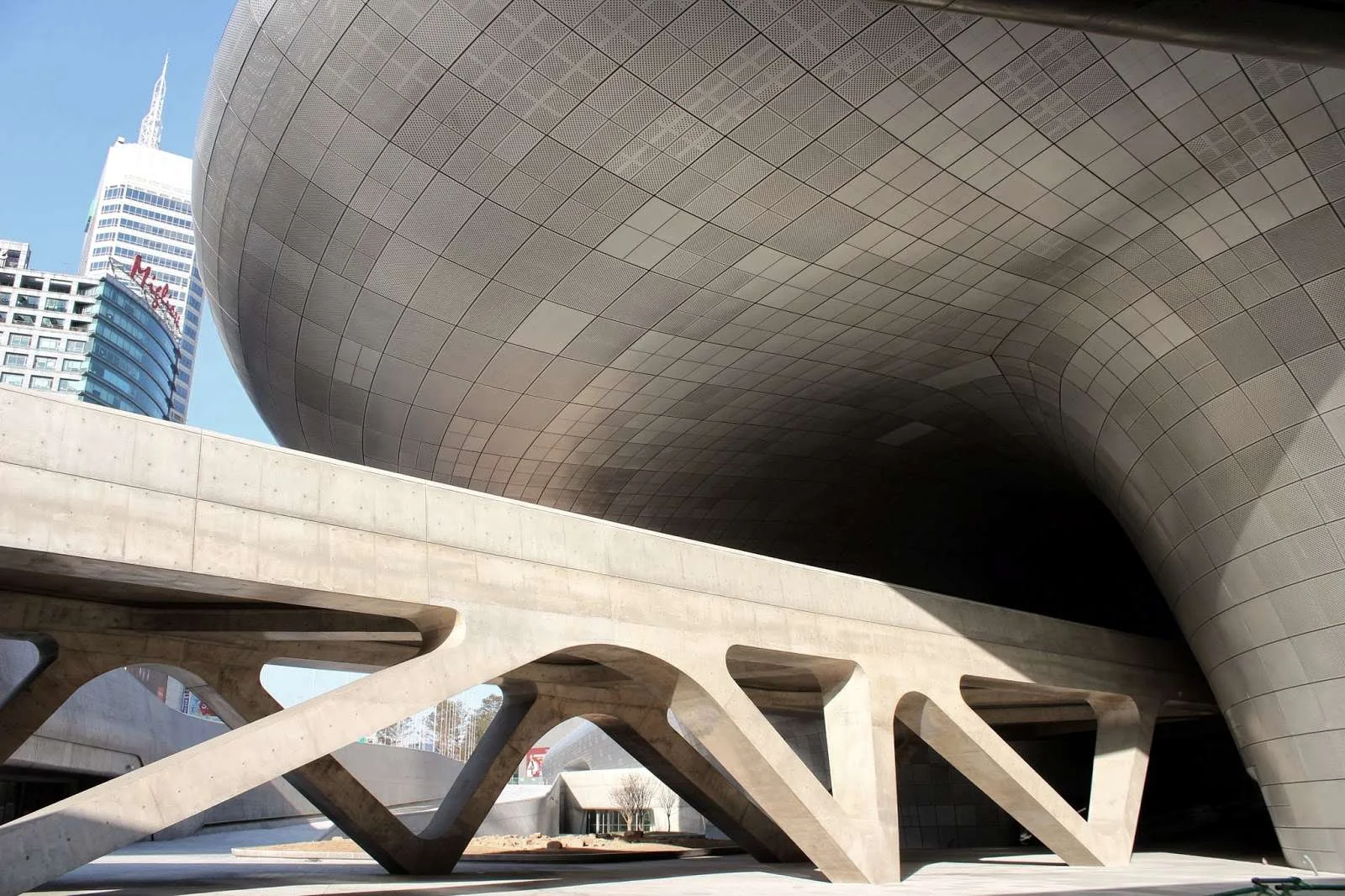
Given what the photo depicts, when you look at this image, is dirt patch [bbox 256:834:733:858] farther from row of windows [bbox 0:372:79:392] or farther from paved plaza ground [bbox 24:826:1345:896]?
row of windows [bbox 0:372:79:392]

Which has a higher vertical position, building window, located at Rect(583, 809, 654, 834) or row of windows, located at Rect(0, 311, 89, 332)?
row of windows, located at Rect(0, 311, 89, 332)

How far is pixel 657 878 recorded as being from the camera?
57.5ft

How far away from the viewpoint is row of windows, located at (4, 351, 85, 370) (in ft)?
303

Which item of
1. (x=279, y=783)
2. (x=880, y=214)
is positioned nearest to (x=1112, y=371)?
(x=880, y=214)

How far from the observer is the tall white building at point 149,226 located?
540 ft

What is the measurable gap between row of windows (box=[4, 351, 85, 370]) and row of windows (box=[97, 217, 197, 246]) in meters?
82.0

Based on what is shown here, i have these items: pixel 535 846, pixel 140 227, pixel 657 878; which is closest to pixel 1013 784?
pixel 657 878

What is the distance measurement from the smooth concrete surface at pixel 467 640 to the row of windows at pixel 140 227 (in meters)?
171

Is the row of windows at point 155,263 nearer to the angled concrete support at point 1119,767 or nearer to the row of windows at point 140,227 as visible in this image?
the row of windows at point 140,227

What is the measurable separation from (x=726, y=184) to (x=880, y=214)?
9.46 ft

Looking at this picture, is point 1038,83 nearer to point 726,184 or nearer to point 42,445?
point 726,184

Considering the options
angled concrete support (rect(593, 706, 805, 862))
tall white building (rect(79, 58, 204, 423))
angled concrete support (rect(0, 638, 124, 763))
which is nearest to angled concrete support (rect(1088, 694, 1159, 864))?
angled concrete support (rect(593, 706, 805, 862))

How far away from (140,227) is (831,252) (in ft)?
589

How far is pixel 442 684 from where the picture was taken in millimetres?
13172
